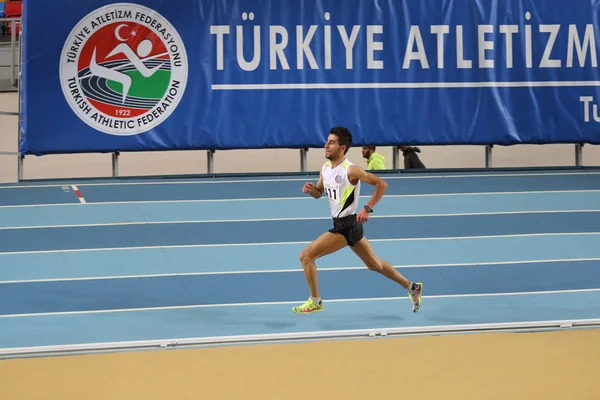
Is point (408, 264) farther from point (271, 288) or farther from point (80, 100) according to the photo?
point (80, 100)

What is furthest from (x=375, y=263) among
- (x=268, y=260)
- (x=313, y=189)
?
(x=268, y=260)

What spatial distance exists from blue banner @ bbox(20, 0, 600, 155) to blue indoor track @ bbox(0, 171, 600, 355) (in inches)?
31.4

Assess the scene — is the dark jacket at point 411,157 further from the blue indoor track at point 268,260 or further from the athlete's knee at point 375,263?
the athlete's knee at point 375,263

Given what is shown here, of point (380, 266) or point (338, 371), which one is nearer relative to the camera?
point (338, 371)

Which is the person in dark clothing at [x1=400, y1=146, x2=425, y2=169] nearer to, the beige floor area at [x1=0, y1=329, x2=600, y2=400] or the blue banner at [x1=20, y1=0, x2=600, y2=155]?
the blue banner at [x1=20, y1=0, x2=600, y2=155]

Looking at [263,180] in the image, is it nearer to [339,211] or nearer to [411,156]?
[411,156]

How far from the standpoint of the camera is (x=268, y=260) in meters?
9.78

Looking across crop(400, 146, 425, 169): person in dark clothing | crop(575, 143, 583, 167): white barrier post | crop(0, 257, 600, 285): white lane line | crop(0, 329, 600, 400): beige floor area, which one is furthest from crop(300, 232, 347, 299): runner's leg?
crop(575, 143, 583, 167): white barrier post

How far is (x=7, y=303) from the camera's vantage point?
824cm

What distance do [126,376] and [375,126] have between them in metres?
8.03

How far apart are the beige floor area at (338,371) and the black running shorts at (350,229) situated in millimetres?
912

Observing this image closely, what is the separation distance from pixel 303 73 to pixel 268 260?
4.18m

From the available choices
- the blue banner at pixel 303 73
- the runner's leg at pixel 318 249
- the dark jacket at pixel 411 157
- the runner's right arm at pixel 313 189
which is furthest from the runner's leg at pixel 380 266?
the dark jacket at pixel 411 157

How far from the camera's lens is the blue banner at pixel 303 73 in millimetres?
12695
